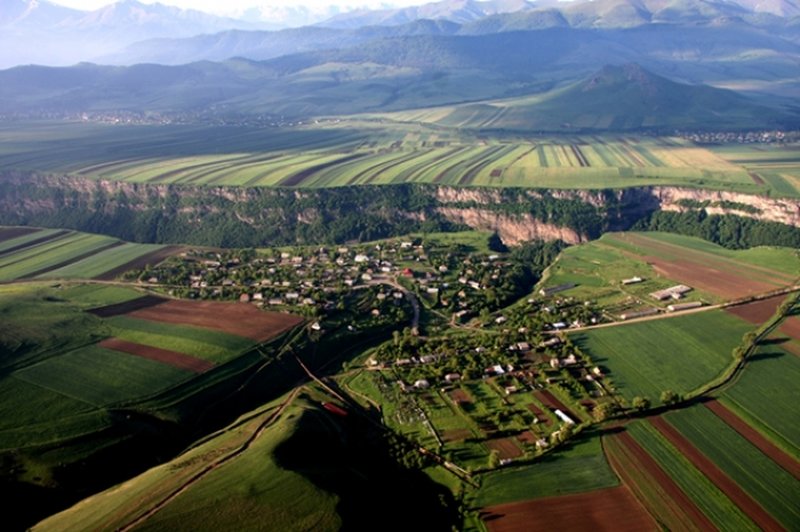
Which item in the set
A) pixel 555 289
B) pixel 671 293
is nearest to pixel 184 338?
pixel 555 289

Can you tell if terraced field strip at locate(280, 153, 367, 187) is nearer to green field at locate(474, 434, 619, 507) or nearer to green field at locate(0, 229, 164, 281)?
green field at locate(0, 229, 164, 281)

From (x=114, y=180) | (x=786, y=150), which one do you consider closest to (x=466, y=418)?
(x=114, y=180)

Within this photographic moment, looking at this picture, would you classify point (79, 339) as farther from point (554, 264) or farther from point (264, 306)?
point (554, 264)

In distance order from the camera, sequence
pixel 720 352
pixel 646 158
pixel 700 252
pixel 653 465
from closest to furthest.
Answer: pixel 653 465
pixel 720 352
pixel 700 252
pixel 646 158

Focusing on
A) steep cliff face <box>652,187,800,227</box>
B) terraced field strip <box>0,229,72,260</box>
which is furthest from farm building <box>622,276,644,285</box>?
terraced field strip <box>0,229,72,260</box>

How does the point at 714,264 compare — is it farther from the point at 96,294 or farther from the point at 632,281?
the point at 96,294

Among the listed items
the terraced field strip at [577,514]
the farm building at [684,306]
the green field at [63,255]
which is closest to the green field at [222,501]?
the terraced field strip at [577,514]

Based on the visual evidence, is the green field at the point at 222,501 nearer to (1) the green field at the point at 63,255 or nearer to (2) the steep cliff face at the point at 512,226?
(1) the green field at the point at 63,255

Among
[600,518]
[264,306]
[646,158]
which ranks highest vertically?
[646,158]
